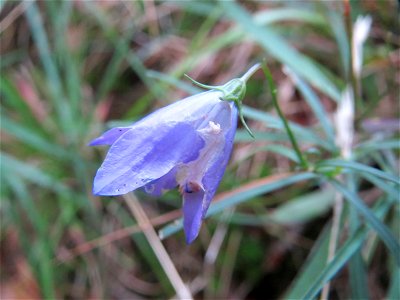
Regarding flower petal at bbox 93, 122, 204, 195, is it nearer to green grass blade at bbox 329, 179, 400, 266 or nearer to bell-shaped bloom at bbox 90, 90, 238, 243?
bell-shaped bloom at bbox 90, 90, 238, 243

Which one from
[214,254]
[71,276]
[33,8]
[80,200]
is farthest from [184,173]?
[33,8]

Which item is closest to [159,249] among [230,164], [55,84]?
[230,164]

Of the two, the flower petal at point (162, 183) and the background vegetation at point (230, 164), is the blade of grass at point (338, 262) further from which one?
the flower petal at point (162, 183)

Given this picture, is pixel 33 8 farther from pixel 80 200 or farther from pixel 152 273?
pixel 152 273

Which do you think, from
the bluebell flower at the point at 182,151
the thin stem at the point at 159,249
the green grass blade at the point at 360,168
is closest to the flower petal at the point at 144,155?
the bluebell flower at the point at 182,151

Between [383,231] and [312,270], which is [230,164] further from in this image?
[383,231]
